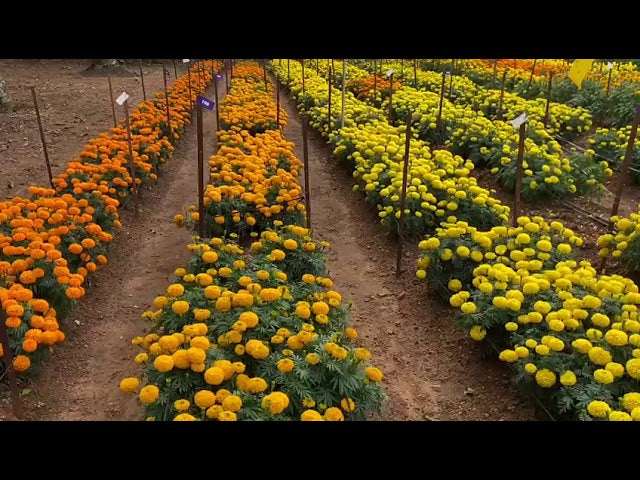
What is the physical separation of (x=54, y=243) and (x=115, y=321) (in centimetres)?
127

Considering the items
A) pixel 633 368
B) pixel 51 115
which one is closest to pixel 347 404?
pixel 633 368

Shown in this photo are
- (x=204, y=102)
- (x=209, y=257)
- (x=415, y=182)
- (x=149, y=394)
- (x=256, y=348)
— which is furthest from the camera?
(x=415, y=182)

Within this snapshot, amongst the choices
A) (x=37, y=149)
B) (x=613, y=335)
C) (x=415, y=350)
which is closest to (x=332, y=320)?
(x=415, y=350)

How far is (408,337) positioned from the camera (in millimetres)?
6574

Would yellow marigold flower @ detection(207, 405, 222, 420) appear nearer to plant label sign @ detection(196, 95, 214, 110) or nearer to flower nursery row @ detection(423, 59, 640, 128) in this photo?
plant label sign @ detection(196, 95, 214, 110)

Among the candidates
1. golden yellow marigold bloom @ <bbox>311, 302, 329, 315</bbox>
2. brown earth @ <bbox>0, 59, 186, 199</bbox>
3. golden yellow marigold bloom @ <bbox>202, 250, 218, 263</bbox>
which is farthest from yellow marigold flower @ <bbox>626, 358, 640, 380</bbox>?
brown earth @ <bbox>0, 59, 186, 199</bbox>

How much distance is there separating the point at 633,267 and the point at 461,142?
562 centimetres

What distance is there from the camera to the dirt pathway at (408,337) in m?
5.32

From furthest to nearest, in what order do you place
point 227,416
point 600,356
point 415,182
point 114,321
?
1. point 415,182
2. point 114,321
3. point 600,356
4. point 227,416

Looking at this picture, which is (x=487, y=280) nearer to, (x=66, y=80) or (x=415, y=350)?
(x=415, y=350)

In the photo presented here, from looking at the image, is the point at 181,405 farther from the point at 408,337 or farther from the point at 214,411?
the point at 408,337

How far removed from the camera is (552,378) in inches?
172

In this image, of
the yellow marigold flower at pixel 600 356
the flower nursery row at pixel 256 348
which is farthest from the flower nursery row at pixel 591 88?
the flower nursery row at pixel 256 348
